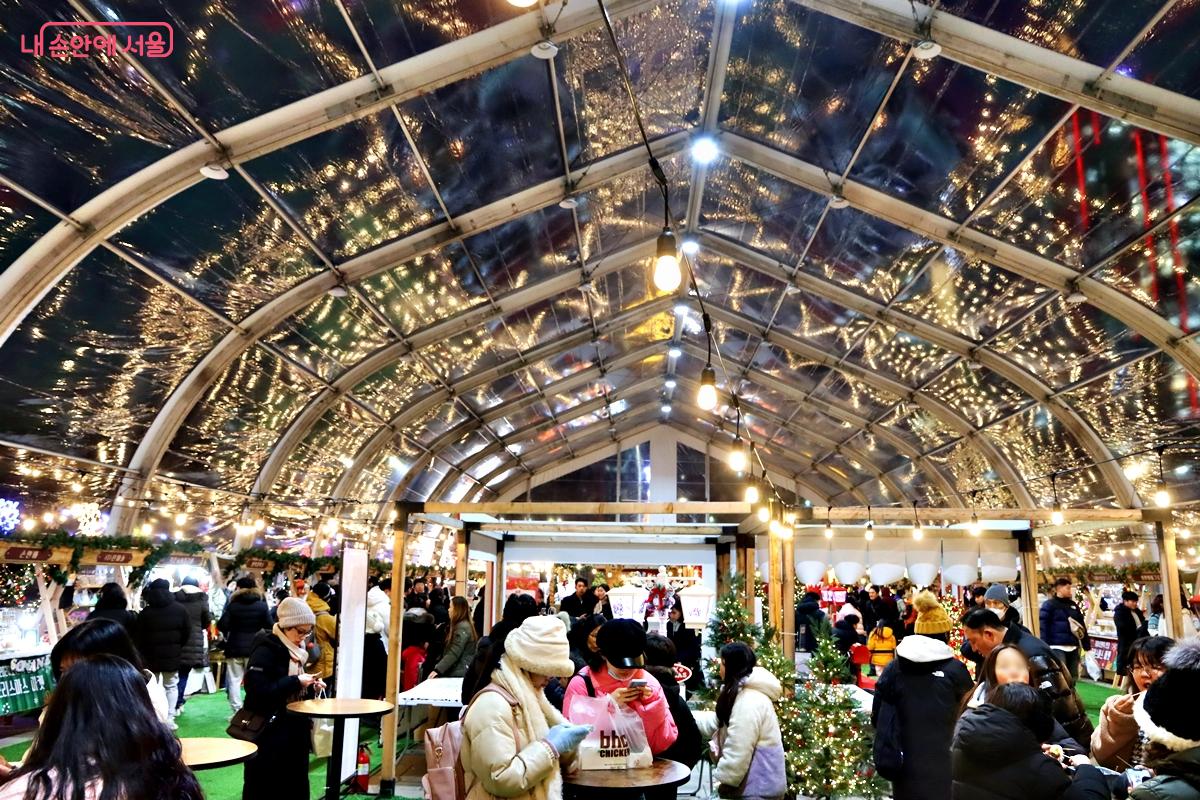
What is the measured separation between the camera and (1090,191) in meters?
7.42

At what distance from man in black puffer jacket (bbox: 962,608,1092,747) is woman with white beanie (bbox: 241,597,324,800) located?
12.4ft

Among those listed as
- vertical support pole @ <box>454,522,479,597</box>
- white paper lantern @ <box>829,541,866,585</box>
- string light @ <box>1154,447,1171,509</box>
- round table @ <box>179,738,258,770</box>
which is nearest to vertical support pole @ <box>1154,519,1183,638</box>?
string light @ <box>1154,447,1171,509</box>

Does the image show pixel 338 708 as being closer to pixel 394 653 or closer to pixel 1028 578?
pixel 394 653

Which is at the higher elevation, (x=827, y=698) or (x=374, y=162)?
(x=374, y=162)

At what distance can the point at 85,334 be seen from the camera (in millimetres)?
7930

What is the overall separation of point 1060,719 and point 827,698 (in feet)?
7.20

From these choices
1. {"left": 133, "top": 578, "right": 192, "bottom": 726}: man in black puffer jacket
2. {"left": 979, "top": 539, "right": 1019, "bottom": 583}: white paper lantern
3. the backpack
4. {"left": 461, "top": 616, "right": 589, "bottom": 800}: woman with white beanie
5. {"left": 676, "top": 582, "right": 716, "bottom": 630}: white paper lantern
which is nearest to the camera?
{"left": 461, "top": 616, "right": 589, "bottom": 800}: woman with white beanie

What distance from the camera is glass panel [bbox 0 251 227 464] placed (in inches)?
294

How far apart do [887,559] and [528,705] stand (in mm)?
9089

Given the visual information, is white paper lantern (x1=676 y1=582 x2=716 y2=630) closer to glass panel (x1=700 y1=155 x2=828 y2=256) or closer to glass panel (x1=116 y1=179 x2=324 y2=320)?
glass panel (x1=700 y1=155 x2=828 y2=256)

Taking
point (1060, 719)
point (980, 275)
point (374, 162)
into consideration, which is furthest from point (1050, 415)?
point (374, 162)

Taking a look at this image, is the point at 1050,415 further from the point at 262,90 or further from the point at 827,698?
the point at 262,90

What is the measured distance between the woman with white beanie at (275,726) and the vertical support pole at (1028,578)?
8.21 m

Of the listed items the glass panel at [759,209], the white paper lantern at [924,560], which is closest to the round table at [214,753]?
the glass panel at [759,209]
